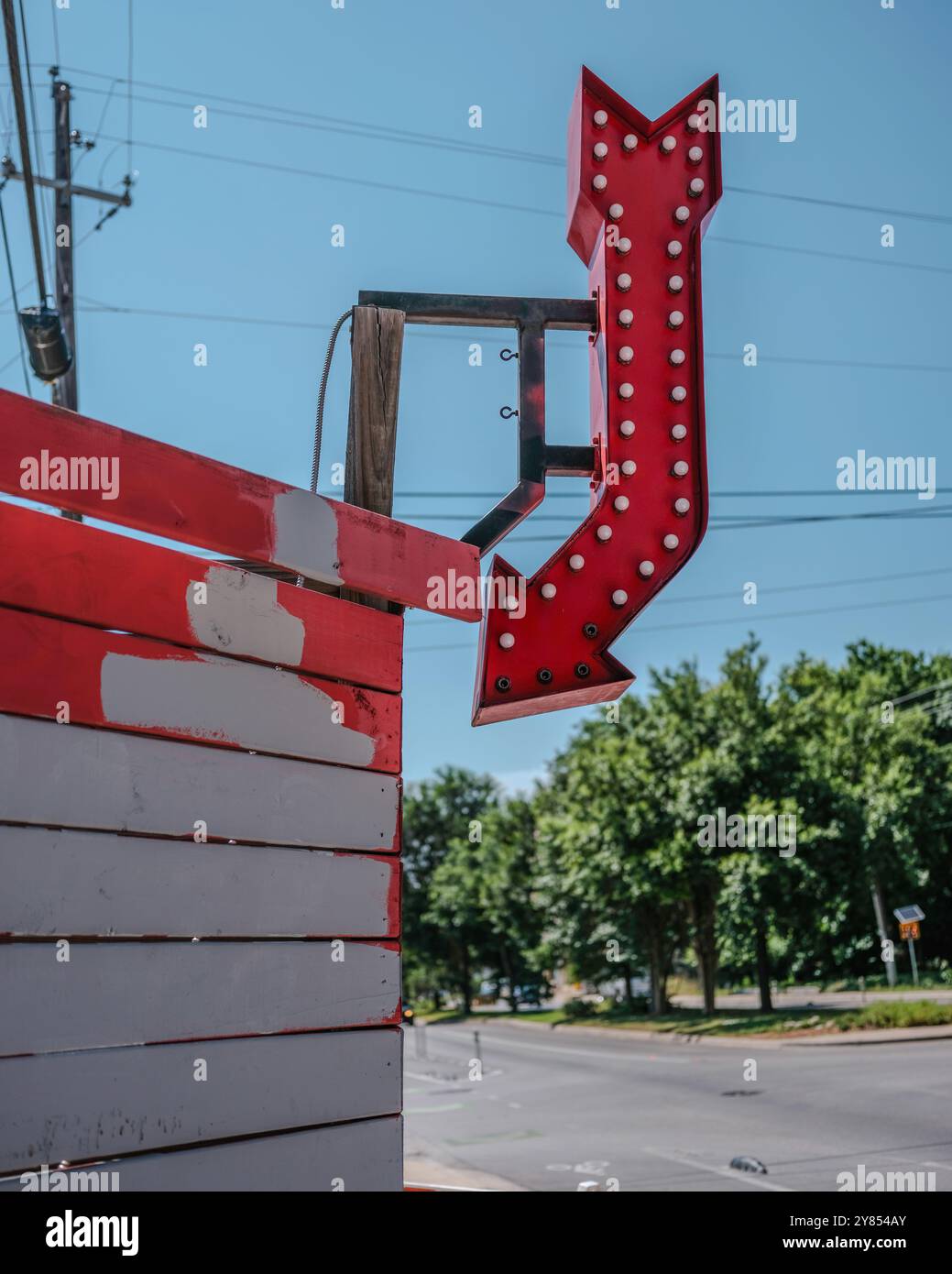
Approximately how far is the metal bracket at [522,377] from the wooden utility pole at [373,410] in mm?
143

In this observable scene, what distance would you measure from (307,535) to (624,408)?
153 centimetres

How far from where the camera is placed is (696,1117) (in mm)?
14820

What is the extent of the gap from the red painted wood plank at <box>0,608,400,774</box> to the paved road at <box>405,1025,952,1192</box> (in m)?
8.35

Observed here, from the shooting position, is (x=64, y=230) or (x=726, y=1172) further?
(x=64, y=230)

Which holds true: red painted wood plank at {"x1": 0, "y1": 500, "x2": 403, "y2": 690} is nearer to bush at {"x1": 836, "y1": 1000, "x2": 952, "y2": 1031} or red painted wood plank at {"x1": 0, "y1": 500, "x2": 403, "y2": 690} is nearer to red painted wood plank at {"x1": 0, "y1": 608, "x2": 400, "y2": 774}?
red painted wood plank at {"x1": 0, "y1": 608, "x2": 400, "y2": 774}

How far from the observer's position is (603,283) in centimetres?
425

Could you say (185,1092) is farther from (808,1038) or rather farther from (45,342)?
(808,1038)

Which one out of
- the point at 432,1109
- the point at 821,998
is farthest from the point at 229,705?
the point at 821,998

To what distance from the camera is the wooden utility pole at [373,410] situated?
3.65 meters

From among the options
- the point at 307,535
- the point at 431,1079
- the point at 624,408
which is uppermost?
the point at 624,408

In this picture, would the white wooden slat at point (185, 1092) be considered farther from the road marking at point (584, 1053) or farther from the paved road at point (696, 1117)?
the road marking at point (584, 1053)

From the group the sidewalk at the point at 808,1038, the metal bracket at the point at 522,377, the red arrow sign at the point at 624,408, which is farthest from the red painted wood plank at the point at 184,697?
the sidewalk at the point at 808,1038
